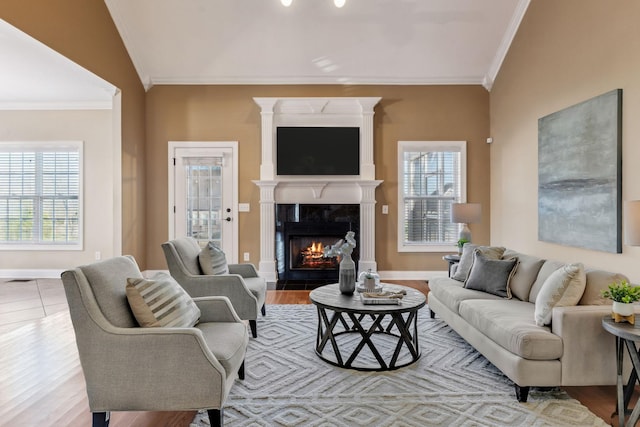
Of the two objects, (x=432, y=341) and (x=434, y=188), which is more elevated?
(x=434, y=188)

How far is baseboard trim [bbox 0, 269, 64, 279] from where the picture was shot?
627 centimetres

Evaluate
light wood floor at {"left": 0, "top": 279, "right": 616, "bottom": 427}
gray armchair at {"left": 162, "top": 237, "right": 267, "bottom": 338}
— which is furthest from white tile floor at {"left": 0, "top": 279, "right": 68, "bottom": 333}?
gray armchair at {"left": 162, "top": 237, "right": 267, "bottom": 338}

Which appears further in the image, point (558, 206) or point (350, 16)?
point (350, 16)

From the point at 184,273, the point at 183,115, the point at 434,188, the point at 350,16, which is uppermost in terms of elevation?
the point at 350,16

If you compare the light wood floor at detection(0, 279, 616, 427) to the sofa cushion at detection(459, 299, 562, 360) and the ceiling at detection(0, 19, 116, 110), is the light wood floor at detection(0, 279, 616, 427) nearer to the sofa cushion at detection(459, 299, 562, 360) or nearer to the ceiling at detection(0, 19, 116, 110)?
the sofa cushion at detection(459, 299, 562, 360)

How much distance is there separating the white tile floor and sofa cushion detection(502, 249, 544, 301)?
4817mm

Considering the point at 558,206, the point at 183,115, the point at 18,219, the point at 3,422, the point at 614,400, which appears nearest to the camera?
the point at 3,422

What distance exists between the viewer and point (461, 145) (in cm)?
602

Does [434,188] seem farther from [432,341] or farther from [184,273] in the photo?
[184,273]

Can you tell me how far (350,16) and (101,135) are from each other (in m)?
4.48

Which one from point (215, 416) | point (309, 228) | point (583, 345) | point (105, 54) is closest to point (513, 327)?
A: point (583, 345)

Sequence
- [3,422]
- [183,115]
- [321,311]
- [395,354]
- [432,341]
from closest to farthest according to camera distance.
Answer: [3,422]
[395,354]
[321,311]
[432,341]
[183,115]

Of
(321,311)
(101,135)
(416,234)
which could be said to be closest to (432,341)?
(321,311)

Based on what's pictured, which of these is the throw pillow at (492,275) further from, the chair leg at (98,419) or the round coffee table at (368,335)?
the chair leg at (98,419)
